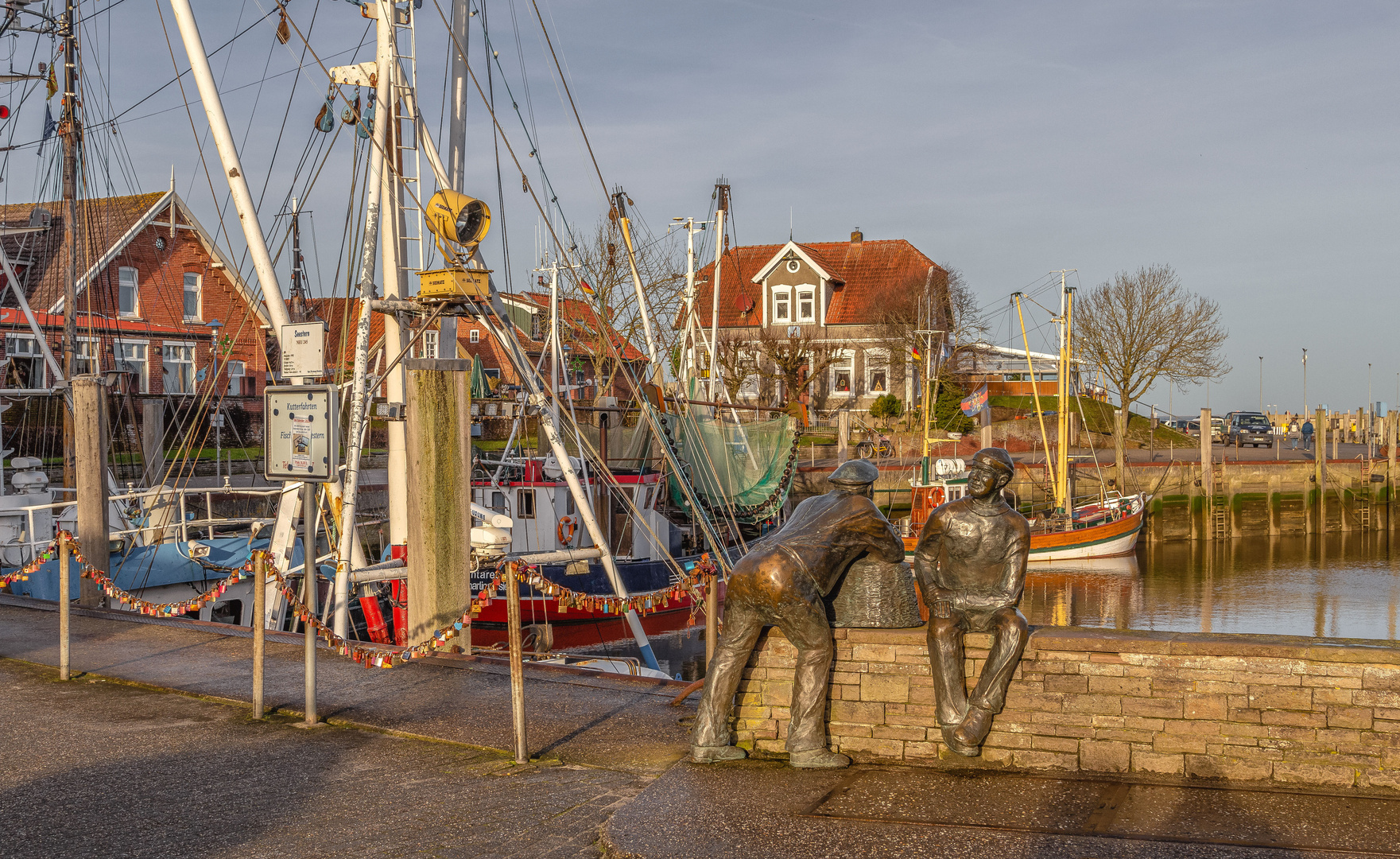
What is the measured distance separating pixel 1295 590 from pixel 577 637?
864 inches

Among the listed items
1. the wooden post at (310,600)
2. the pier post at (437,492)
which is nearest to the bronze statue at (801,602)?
the wooden post at (310,600)

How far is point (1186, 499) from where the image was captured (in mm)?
41969

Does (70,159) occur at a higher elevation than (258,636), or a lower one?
higher

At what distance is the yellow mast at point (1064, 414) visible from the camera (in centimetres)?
3542

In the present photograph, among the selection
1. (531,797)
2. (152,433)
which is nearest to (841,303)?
(152,433)

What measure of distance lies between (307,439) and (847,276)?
50.5 meters

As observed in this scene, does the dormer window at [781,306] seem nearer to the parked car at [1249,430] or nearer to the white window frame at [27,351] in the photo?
the parked car at [1249,430]

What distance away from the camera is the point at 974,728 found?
6.08 meters

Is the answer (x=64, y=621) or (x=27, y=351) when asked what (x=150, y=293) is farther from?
(x=64, y=621)

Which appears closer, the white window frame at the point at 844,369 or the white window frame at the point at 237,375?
the white window frame at the point at 237,375

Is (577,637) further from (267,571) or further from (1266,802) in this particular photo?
(1266,802)

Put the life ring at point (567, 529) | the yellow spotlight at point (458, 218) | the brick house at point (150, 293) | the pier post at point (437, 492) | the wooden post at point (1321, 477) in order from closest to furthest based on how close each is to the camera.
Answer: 1. the pier post at point (437, 492)
2. the yellow spotlight at point (458, 218)
3. the life ring at point (567, 529)
4. the brick house at point (150, 293)
5. the wooden post at point (1321, 477)

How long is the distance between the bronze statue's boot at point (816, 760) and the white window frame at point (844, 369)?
48727mm

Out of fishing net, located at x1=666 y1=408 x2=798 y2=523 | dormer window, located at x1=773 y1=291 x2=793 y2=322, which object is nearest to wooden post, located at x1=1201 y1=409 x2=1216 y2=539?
dormer window, located at x1=773 y1=291 x2=793 y2=322
